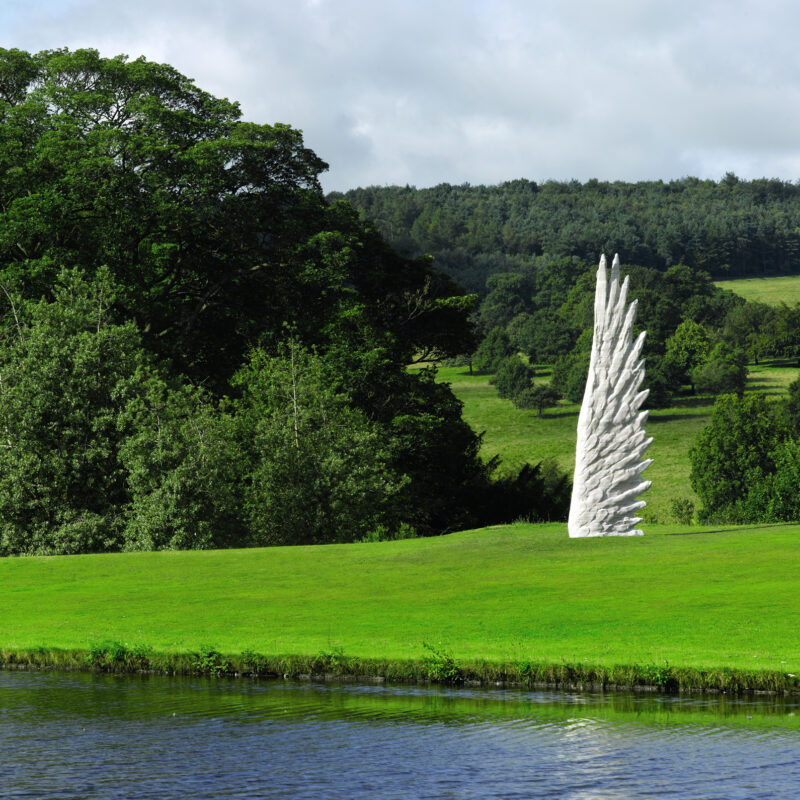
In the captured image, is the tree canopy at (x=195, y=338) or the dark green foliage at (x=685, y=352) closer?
the tree canopy at (x=195, y=338)

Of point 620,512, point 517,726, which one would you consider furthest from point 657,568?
point 517,726

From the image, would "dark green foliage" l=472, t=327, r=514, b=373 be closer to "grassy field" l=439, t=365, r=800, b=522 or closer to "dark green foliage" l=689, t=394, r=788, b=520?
"grassy field" l=439, t=365, r=800, b=522

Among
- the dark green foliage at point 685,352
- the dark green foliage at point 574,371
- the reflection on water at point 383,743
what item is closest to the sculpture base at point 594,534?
the reflection on water at point 383,743

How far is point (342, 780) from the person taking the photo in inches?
690

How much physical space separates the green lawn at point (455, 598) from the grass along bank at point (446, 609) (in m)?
0.09

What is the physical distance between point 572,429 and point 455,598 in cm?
12589

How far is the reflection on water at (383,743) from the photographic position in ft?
56.2

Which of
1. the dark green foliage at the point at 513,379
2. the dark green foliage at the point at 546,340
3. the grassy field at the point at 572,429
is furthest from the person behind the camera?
the dark green foliage at the point at 546,340

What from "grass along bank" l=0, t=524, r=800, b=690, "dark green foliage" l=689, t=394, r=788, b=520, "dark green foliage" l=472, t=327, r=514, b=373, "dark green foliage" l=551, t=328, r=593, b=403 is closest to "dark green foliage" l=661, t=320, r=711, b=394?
"dark green foliage" l=551, t=328, r=593, b=403

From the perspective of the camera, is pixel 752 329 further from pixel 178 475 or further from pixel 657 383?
pixel 178 475

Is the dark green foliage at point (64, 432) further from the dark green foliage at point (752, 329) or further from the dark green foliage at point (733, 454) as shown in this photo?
the dark green foliage at point (752, 329)

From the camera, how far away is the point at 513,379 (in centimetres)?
17138

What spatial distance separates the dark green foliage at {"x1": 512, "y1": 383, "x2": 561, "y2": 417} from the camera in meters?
167

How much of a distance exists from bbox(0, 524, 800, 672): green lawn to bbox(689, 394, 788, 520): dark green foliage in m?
79.2
